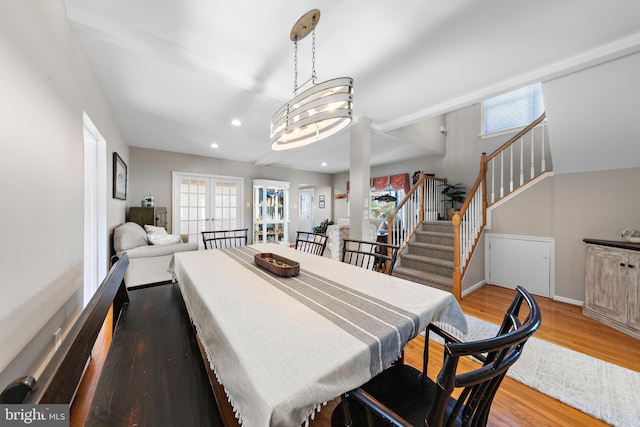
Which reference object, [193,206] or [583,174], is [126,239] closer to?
[193,206]

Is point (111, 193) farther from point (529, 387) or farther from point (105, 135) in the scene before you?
point (529, 387)

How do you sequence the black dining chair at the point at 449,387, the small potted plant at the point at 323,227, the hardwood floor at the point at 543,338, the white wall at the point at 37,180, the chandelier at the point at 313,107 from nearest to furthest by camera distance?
the black dining chair at the point at 449,387, the white wall at the point at 37,180, the hardwood floor at the point at 543,338, the chandelier at the point at 313,107, the small potted plant at the point at 323,227

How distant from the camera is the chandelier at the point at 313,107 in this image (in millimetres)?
1438

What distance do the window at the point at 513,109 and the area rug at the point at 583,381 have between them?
13.1 feet

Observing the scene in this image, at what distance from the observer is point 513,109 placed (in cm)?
445

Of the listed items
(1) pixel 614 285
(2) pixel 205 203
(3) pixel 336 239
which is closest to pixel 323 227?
(3) pixel 336 239

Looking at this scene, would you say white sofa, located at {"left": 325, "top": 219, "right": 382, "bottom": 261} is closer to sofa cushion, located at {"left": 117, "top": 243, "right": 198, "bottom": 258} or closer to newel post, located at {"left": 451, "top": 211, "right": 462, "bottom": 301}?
newel post, located at {"left": 451, "top": 211, "right": 462, "bottom": 301}

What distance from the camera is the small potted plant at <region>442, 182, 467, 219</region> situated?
16.2ft

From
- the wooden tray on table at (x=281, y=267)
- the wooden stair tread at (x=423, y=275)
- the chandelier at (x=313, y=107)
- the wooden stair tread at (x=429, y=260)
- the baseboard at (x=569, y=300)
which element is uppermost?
the chandelier at (x=313, y=107)

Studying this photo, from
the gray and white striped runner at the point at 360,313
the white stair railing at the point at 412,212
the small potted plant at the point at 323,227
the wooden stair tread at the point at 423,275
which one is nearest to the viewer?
A: the gray and white striped runner at the point at 360,313

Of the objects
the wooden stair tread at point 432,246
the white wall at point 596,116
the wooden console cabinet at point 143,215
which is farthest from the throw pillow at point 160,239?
the white wall at point 596,116

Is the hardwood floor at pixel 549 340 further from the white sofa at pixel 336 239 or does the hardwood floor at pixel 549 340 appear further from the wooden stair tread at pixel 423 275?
A: the white sofa at pixel 336 239

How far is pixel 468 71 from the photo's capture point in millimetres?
2229

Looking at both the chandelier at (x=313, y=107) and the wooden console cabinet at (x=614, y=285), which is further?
the wooden console cabinet at (x=614, y=285)
